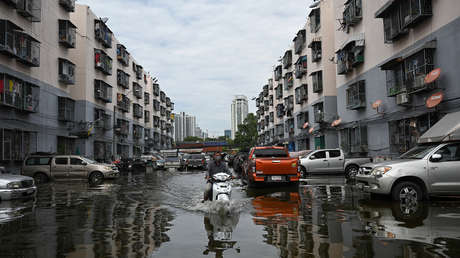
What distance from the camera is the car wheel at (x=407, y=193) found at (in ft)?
31.6

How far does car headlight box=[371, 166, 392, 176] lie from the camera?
32.4 ft

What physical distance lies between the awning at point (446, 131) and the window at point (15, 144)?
2164 centimetres

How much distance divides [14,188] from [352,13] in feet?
73.7

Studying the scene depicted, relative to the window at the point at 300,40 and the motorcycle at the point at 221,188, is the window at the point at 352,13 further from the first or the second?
the motorcycle at the point at 221,188

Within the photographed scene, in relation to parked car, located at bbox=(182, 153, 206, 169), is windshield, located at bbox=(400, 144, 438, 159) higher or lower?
higher

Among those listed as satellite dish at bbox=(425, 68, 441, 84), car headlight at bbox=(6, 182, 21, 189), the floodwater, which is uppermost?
satellite dish at bbox=(425, 68, 441, 84)

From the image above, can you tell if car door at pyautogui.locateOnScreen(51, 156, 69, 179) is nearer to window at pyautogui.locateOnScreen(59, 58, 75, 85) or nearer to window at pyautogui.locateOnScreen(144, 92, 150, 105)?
window at pyautogui.locateOnScreen(59, 58, 75, 85)

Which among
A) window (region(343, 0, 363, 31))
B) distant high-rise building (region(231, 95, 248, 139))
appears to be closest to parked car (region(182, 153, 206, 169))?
window (region(343, 0, 363, 31))

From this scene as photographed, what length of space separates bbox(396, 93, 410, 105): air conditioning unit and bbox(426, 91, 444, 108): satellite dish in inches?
78.2

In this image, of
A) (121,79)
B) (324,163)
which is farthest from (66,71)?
(324,163)

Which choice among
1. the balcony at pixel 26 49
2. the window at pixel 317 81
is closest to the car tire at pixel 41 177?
the balcony at pixel 26 49

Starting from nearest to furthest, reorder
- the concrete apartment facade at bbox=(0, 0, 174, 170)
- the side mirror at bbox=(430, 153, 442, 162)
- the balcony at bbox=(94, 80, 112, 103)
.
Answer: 1. the side mirror at bbox=(430, 153, 442, 162)
2. the concrete apartment facade at bbox=(0, 0, 174, 170)
3. the balcony at bbox=(94, 80, 112, 103)

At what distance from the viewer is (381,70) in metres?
21.7

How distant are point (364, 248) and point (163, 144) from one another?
7499 cm
